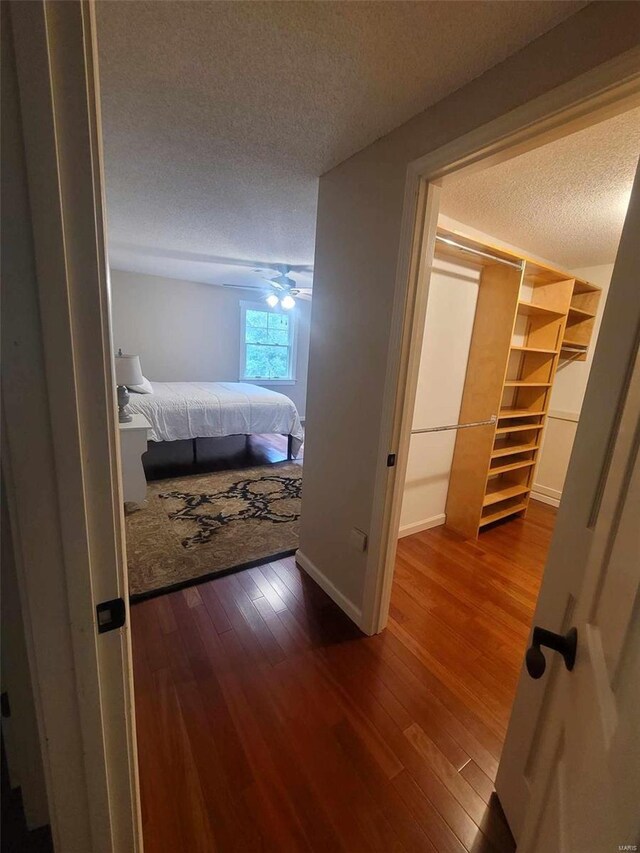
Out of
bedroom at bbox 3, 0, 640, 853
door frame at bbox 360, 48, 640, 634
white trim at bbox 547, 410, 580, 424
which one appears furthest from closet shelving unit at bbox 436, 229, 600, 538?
door frame at bbox 360, 48, 640, 634

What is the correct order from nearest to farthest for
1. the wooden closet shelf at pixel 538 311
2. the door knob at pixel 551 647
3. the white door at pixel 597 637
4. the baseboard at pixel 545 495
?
1. the white door at pixel 597 637
2. the door knob at pixel 551 647
3. the wooden closet shelf at pixel 538 311
4. the baseboard at pixel 545 495

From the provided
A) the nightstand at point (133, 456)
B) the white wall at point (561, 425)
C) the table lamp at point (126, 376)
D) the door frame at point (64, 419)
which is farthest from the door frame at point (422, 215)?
the white wall at point (561, 425)

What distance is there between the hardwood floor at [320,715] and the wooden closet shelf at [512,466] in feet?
2.97

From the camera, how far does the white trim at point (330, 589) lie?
70.2 inches

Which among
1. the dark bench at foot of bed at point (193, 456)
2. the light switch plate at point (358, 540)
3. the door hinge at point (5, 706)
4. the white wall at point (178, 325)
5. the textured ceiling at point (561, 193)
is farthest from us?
the white wall at point (178, 325)

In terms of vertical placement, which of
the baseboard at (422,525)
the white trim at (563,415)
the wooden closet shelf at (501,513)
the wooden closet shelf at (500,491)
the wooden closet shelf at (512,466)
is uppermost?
the white trim at (563,415)

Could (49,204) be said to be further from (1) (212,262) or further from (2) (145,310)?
(2) (145,310)

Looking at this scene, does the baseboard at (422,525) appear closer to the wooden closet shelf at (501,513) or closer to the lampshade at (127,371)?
the wooden closet shelf at (501,513)

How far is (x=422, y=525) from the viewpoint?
2.76 metres

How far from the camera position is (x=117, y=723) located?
669 millimetres

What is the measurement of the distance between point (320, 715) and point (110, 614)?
114 centimetres

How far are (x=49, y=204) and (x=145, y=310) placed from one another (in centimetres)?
546

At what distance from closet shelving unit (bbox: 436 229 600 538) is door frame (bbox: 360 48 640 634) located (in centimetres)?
70

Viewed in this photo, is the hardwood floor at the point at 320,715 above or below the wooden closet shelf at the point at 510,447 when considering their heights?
below
